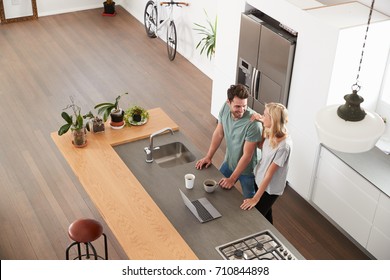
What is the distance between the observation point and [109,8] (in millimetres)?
10914

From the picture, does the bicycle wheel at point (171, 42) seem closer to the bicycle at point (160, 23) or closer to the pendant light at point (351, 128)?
the bicycle at point (160, 23)

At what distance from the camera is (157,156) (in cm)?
A: 552

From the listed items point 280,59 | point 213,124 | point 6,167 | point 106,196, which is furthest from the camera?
point 213,124

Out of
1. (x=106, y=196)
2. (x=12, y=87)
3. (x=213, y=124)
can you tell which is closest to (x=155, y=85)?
(x=213, y=124)

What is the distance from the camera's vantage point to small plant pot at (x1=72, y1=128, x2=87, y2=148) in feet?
17.6

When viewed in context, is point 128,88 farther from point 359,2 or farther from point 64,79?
point 359,2

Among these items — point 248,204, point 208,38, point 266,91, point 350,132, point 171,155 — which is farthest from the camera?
point 208,38

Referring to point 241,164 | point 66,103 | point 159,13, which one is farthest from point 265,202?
point 159,13

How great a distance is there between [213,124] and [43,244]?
3003 millimetres

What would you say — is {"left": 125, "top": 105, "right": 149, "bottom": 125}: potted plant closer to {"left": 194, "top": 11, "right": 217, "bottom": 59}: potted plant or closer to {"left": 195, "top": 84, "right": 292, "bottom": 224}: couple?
{"left": 195, "top": 84, "right": 292, "bottom": 224}: couple

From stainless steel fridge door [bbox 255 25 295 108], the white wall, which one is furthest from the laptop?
the white wall

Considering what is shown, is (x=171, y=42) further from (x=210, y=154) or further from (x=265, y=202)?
(x=265, y=202)

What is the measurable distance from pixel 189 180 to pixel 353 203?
69.0 inches

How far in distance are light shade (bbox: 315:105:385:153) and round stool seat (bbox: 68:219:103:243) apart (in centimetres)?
219
